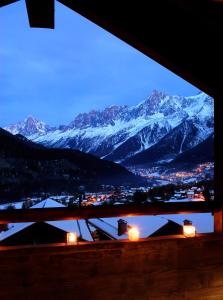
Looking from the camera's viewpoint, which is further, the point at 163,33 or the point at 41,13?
the point at 163,33

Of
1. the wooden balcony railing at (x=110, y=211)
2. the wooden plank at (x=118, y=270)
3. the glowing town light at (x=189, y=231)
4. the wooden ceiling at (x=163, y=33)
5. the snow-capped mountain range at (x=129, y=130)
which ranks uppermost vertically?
the wooden ceiling at (x=163, y=33)

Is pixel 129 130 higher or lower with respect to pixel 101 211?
higher

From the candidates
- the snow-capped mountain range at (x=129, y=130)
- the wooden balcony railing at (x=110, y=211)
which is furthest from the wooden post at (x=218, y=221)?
the snow-capped mountain range at (x=129, y=130)

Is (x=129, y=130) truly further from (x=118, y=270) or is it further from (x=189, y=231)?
(x=118, y=270)

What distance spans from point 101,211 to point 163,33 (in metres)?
1.83

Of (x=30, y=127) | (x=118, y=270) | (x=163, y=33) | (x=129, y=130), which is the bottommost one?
(x=118, y=270)

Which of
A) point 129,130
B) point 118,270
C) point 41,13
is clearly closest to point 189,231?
point 118,270

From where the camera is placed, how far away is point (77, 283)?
2746 mm

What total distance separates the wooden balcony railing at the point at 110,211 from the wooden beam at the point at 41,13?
174 centimetres

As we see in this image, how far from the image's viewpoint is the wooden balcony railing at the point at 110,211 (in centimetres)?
288

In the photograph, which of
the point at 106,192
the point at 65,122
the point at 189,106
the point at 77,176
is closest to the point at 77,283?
the point at 106,192

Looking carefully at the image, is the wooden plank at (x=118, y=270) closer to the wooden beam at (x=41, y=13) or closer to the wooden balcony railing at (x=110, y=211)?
the wooden balcony railing at (x=110, y=211)

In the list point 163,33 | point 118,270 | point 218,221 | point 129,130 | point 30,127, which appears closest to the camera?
point 118,270

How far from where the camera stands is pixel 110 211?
3.03 m
